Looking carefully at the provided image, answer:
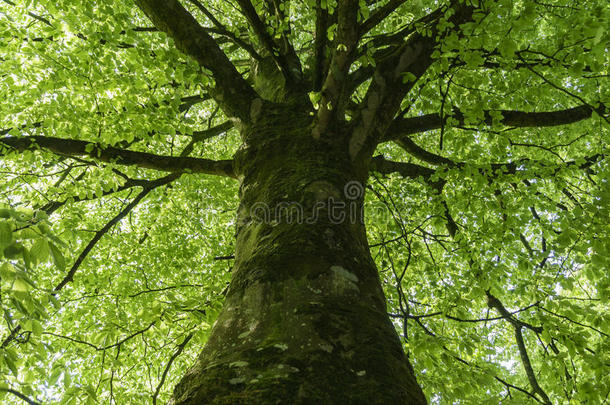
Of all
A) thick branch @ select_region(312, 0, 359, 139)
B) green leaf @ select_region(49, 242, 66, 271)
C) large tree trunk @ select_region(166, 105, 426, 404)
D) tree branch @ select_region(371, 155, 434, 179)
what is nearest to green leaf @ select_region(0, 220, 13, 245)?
green leaf @ select_region(49, 242, 66, 271)

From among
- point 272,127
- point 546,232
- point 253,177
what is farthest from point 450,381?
point 272,127

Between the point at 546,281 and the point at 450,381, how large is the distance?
1.43m

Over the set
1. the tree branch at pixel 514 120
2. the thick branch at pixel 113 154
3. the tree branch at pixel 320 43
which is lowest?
the thick branch at pixel 113 154

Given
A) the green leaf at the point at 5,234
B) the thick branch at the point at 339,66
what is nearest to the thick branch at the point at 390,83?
the thick branch at the point at 339,66

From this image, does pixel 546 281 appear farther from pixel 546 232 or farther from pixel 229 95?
pixel 229 95

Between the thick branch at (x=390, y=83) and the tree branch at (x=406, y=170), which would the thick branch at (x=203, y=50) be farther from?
the tree branch at (x=406, y=170)

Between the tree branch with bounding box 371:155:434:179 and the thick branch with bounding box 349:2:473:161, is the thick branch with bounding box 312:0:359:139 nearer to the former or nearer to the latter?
the thick branch with bounding box 349:2:473:161

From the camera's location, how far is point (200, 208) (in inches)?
311

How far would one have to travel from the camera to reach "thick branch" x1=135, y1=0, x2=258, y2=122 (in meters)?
3.86

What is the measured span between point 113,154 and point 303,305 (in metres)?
3.10

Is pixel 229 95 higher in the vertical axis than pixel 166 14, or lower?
lower

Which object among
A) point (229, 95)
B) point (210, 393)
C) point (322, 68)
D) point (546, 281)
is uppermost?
point (322, 68)

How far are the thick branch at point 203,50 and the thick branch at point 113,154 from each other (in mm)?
613

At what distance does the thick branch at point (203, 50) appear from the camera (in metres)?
3.86
